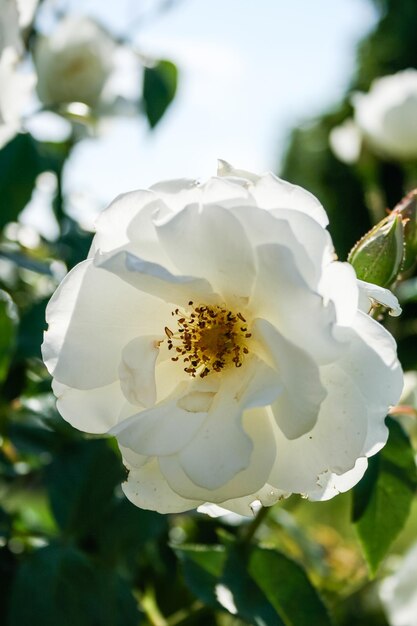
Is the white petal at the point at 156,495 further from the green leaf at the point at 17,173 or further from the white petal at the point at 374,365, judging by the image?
the green leaf at the point at 17,173

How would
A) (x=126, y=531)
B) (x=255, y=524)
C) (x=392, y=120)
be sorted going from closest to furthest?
(x=255, y=524) < (x=126, y=531) < (x=392, y=120)

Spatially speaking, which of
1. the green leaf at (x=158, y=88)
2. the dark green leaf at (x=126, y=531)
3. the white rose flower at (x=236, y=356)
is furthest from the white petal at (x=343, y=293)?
the green leaf at (x=158, y=88)

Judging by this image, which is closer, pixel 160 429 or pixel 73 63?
pixel 160 429

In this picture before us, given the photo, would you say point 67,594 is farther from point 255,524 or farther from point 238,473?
point 238,473

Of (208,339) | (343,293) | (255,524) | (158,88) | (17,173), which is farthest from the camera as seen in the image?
(158,88)

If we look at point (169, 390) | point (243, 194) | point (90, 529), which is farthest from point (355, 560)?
point (243, 194)

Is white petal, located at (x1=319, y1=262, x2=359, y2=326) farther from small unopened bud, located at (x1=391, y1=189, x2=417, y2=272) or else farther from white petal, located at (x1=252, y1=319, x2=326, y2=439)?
small unopened bud, located at (x1=391, y1=189, x2=417, y2=272)

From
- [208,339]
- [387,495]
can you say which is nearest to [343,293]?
[208,339]
